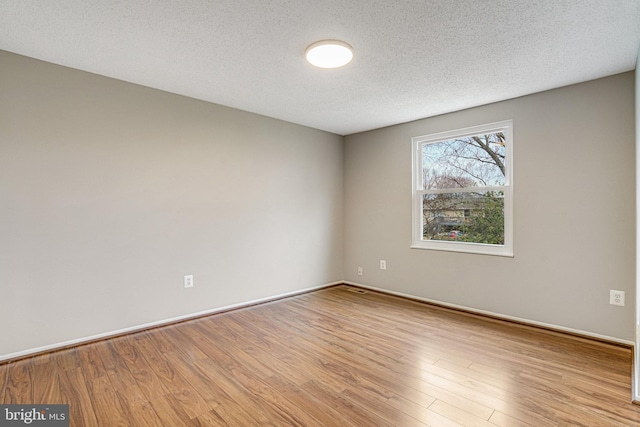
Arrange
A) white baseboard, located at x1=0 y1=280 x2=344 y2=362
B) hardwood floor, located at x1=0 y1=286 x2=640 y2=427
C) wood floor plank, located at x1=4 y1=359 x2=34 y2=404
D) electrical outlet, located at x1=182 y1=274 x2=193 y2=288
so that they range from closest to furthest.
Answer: hardwood floor, located at x1=0 y1=286 x2=640 y2=427, wood floor plank, located at x1=4 y1=359 x2=34 y2=404, white baseboard, located at x1=0 y1=280 x2=344 y2=362, electrical outlet, located at x1=182 y1=274 x2=193 y2=288

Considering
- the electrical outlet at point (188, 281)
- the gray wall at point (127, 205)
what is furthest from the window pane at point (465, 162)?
the electrical outlet at point (188, 281)

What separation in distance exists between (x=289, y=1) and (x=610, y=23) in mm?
1971

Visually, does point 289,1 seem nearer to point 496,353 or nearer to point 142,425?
point 142,425

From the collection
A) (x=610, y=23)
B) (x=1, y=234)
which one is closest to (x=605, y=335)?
(x=610, y=23)

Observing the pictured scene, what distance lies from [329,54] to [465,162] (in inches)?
87.4

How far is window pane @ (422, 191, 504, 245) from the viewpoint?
346 cm

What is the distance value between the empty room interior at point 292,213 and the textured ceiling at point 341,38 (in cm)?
2

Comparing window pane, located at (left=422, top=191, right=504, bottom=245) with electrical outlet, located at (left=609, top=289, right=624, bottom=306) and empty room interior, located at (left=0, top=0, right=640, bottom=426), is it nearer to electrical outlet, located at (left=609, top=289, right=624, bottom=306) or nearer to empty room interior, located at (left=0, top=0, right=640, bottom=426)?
empty room interior, located at (left=0, top=0, right=640, bottom=426)

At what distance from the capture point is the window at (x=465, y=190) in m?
3.41

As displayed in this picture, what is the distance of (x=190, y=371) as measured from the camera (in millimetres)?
2273

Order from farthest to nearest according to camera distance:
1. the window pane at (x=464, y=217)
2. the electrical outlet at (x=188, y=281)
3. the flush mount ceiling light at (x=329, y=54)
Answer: the window pane at (x=464, y=217), the electrical outlet at (x=188, y=281), the flush mount ceiling light at (x=329, y=54)

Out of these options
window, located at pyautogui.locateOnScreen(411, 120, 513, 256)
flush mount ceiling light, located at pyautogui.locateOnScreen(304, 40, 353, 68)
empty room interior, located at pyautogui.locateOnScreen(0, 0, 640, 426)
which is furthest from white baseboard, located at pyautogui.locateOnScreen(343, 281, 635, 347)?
flush mount ceiling light, located at pyautogui.locateOnScreen(304, 40, 353, 68)

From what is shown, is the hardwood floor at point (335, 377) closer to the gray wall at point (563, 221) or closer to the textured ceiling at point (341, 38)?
the gray wall at point (563, 221)

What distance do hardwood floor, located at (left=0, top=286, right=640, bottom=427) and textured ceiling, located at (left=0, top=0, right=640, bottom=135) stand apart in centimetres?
226
